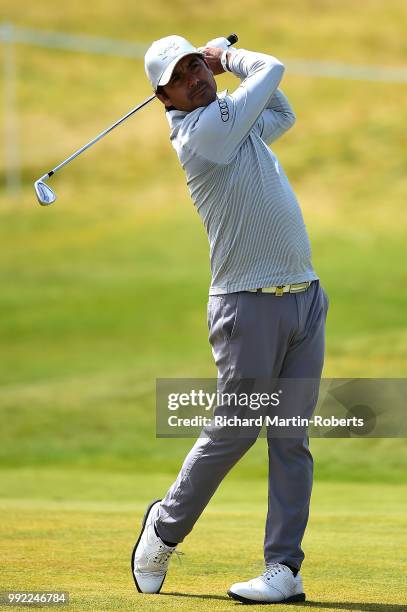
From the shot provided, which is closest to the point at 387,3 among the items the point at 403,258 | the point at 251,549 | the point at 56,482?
the point at 403,258

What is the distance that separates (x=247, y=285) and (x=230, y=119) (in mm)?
474

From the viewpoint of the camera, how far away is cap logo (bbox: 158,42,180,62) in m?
3.72

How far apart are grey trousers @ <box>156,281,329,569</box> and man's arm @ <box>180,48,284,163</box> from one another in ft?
1.40

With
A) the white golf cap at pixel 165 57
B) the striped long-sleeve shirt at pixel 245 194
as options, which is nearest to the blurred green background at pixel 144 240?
the striped long-sleeve shirt at pixel 245 194

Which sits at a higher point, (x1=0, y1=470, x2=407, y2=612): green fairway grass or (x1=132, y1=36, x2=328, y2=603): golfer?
(x1=132, y1=36, x2=328, y2=603): golfer

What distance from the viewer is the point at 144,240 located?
22.3 meters

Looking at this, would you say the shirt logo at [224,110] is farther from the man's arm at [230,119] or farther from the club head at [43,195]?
the club head at [43,195]

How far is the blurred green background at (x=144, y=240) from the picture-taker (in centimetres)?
969

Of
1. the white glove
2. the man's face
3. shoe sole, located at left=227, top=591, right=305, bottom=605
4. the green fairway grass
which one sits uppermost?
the white glove

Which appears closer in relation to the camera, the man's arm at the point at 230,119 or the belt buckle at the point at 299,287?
the man's arm at the point at 230,119

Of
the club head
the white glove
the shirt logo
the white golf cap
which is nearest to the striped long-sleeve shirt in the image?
the shirt logo

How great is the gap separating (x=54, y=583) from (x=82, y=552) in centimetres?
63

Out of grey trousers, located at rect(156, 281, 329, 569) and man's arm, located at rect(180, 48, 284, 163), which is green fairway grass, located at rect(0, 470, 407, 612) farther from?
man's arm, located at rect(180, 48, 284, 163)

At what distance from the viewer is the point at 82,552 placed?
14.3ft
